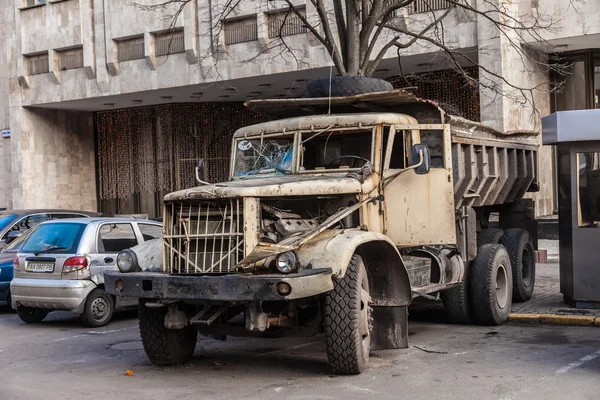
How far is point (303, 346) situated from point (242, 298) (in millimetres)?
2563

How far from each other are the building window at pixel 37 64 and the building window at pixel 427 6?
13.9 metres

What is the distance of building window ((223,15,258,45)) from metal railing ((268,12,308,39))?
0.54 metres

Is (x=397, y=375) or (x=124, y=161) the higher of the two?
(x=124, y=161)

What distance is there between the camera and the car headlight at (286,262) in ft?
24.6

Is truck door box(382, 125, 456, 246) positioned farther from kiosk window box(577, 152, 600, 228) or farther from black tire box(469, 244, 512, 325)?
kiosk window box(577, 152, 600, 228)

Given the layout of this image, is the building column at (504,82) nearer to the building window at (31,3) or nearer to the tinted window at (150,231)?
the tinted window at (150,231)

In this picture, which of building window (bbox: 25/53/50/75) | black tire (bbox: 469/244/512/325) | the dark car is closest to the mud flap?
black tire (bbox: 469/244/512/325)

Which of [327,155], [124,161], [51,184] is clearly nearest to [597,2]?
[327,155]

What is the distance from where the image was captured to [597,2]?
19.7 meters

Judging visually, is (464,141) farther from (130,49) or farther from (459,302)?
(130,49)

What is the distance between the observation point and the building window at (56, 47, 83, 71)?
94.3 feet

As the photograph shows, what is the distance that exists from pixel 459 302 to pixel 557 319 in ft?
4.14

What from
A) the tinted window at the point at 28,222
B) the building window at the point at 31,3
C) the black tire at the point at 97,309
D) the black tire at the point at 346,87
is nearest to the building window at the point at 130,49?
the building window at the point at 31,3

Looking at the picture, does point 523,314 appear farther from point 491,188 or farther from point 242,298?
point 242,298
